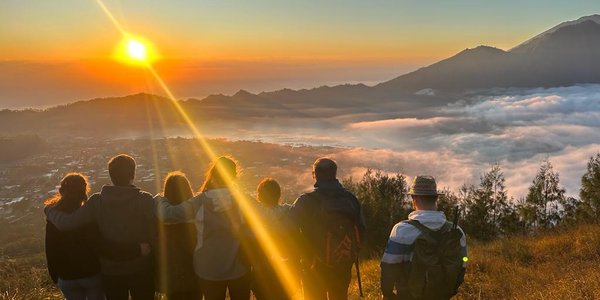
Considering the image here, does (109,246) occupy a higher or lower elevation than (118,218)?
lower

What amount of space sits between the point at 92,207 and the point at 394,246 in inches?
137

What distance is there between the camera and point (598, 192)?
46125 mm

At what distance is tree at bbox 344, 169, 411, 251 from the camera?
45.2 meters

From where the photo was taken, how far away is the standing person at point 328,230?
539 centimetres

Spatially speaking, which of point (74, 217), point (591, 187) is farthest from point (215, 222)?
point (591, 187)

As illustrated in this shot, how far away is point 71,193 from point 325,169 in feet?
9.84

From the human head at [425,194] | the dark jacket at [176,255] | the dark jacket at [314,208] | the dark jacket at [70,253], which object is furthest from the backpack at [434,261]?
the dark jacket at [70,253]

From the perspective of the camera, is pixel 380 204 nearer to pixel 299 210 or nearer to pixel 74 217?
pixel 299 210

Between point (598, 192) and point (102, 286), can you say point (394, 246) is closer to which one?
point (102, 286)

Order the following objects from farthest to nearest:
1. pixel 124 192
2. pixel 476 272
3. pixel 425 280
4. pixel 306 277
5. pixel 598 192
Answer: pixel 598 192, pixel 476 272, pixel 306 277, pixel 124 192, pixel 425 280

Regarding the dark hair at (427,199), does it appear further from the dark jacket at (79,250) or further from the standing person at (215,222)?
the dark jacket at (79,250)

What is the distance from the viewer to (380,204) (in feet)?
160

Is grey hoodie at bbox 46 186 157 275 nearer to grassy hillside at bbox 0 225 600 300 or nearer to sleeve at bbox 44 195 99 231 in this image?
sleeve at bbox 44 195 99 231

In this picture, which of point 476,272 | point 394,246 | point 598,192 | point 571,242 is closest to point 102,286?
point 394,246
